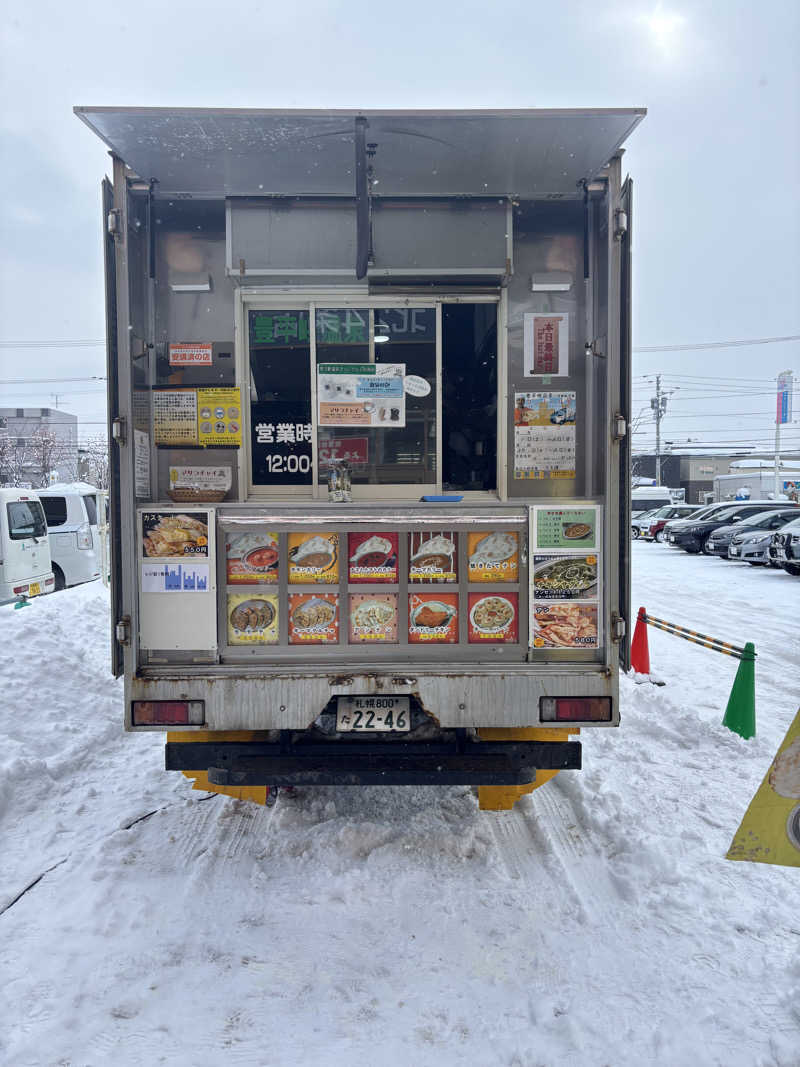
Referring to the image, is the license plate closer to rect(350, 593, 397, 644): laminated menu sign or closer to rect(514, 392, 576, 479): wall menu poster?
rect(350, 593, 397, 644): laminated menu sign

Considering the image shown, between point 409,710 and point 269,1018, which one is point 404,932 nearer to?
point 269,1018

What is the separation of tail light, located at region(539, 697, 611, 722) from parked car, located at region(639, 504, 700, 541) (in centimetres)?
2860

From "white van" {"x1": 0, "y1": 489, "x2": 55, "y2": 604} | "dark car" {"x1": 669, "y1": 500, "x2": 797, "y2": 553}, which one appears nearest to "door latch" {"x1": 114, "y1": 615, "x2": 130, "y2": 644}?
"white van" {"x1": 0, "y1": 489, "x2": 55, "y2": 604}

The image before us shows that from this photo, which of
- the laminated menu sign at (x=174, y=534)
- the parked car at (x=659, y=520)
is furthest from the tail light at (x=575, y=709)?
the parked car at (x=659, y=520)

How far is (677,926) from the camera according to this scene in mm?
2945

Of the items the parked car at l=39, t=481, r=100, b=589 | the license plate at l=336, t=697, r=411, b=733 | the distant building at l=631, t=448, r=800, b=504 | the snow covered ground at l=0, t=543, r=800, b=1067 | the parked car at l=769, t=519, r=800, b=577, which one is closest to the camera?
the snow covered ground at l=0, t=543, r=800, b=1067

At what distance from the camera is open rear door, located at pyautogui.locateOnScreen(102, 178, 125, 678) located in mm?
3164

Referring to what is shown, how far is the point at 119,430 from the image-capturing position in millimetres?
3184

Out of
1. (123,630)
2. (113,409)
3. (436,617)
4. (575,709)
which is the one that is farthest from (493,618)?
(113,409)

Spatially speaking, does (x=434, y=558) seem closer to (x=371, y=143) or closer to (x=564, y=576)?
(x=564, y=576)

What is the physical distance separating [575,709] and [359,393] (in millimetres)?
2391

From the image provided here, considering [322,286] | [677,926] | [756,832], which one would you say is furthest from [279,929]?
[322,286]

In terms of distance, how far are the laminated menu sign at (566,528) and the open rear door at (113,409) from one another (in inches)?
86.7

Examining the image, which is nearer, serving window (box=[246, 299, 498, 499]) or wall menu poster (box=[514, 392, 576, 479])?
wall menu poster (box=[514, 392, 576, 479])
